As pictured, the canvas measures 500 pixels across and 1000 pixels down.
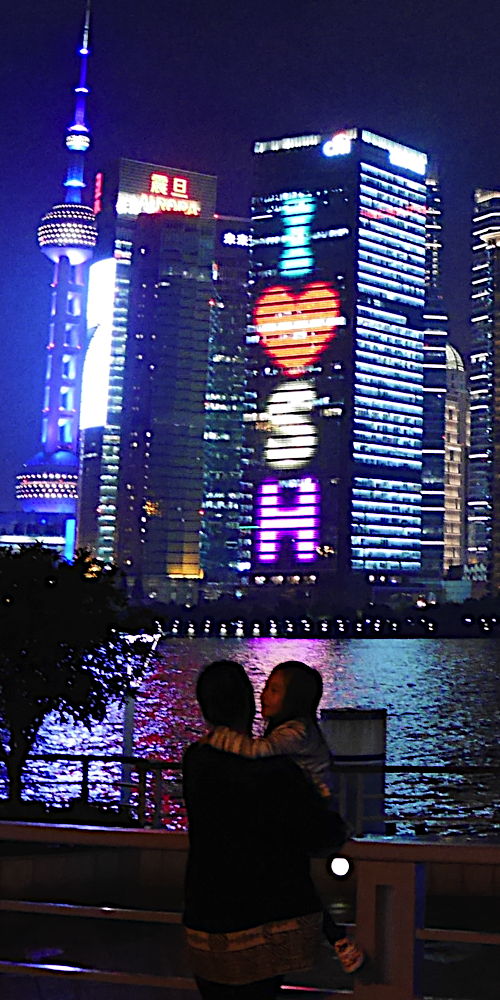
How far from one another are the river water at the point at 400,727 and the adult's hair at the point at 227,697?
62.6 feet

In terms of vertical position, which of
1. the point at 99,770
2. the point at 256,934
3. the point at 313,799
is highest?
the point at 313,799

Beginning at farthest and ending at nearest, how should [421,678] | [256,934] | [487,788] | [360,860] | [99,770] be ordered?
1. [421,678]
2. [99,770]
3. [487,788]
4. [360,860]
5. [256,934]

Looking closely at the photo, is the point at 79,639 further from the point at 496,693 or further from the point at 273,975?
the point at 496,693

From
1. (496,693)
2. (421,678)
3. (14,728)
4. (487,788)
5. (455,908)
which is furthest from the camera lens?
(421,678)

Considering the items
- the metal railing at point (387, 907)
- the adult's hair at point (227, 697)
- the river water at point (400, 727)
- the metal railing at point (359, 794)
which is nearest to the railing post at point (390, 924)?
the metal railing at point (387, 907)

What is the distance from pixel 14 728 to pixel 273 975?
Result: 876 inches

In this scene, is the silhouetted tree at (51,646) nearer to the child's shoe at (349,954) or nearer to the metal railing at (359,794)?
the metal railing at (359,794)

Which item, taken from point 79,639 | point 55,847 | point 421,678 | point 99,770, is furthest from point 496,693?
point 55,847

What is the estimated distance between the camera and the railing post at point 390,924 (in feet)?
18.2

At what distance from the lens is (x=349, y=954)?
548cm

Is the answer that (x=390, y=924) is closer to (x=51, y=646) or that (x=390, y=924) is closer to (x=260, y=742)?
(x=260, y=742)

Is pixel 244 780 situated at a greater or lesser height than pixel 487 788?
greater

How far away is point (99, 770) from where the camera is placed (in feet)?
186

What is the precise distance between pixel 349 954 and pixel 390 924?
216 mm
